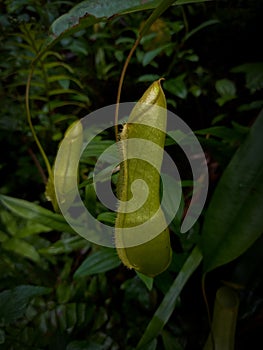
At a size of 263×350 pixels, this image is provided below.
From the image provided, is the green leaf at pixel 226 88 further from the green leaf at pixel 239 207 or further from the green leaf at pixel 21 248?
the green leaf at pixel 21 248

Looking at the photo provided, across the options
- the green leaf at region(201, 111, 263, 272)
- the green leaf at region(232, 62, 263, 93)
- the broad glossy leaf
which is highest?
Answer: the broad glossy leaf

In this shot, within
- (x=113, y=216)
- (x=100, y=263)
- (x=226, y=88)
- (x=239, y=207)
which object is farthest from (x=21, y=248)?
(x=226, y=88)

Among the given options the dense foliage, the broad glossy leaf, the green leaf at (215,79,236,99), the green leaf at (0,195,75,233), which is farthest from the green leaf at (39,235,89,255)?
the green leaf at (215,79,236,99)

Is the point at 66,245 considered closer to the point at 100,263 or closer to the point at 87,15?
the point at 100,263

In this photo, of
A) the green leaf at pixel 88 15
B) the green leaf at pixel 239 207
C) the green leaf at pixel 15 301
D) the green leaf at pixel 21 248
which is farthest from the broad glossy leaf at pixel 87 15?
the green leaf at pixel 21 248

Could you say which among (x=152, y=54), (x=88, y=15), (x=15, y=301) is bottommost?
(x=15, y=301)

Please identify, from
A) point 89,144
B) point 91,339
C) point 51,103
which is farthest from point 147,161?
point 51,103

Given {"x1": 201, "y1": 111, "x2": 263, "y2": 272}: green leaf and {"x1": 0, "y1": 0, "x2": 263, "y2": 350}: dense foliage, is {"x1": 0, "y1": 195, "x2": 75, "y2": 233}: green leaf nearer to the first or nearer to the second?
{"x1": 0, "y1": 0, "x2": 263, "y2": 350}: dense foliage
